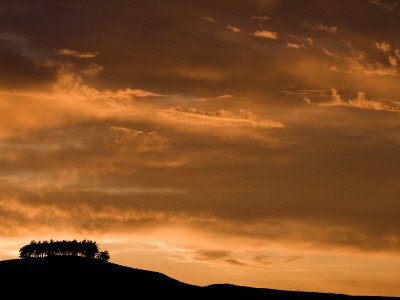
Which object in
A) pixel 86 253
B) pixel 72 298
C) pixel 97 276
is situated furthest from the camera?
pixel 86 253

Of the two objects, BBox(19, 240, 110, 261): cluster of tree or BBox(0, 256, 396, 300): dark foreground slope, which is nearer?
BBox(0, 256, 396, 300): dark foreground slope

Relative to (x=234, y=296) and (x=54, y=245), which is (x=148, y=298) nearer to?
(x=234, y=296)

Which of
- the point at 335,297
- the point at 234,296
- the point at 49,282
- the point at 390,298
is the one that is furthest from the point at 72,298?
the point at 390,298

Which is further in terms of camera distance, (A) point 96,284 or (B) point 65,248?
(B) point 65,248

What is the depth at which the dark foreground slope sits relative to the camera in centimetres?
13575

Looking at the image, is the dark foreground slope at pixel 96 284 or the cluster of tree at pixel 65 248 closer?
the dark foreground slope at pixel 96 284

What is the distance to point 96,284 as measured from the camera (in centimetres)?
14088

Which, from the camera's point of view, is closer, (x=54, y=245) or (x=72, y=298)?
(x=72, y=298)

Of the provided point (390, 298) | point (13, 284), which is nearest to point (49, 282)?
point (13, 284)

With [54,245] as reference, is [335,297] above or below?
below

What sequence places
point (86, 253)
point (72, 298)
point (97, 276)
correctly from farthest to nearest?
point (86, 253) → point (97, 276) → point (72, 298)

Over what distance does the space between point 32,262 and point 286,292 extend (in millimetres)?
63449

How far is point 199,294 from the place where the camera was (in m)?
139

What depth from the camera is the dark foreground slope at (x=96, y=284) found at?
135750 mm
